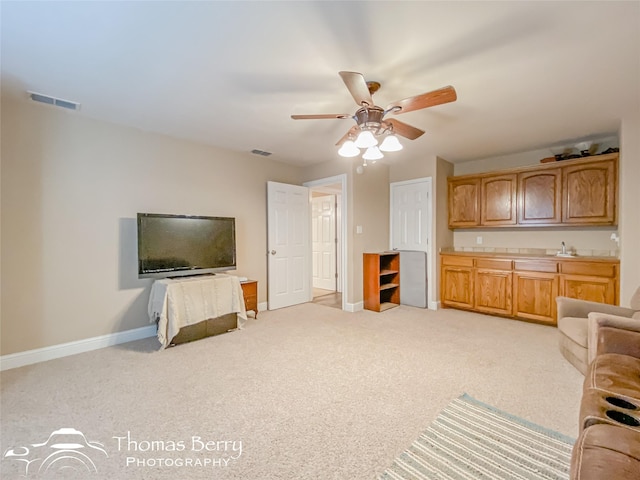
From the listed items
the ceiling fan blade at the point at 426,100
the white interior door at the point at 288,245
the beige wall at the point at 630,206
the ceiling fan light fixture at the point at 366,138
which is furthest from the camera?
the white interior door at the point at 288,245

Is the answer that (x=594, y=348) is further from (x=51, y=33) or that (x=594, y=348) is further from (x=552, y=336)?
(x=51, y=33)

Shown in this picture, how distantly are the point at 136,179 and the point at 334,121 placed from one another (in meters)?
2.38

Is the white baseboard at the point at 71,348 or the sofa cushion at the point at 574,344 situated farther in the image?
the white baseboard at the point at 71,348

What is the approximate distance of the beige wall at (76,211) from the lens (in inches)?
110

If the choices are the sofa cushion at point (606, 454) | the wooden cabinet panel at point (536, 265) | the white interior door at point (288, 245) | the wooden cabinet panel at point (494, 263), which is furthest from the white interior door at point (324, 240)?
the sofa cushion at point (606, 454)

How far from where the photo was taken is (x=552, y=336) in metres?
3.46

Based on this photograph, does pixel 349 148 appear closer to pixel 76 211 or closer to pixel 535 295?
pixel 76 211

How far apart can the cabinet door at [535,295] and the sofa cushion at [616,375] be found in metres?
2.19

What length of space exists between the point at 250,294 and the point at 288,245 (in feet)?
3.70

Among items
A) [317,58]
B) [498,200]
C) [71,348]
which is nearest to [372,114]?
[317,58]

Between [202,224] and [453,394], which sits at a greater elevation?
[202,224]

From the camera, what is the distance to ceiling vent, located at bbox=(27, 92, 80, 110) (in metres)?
2.67

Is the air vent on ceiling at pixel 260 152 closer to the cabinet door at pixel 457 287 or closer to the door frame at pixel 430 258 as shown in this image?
the door frame at pixel 430 258

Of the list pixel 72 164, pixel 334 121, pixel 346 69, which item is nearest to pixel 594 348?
pixel 346 69
